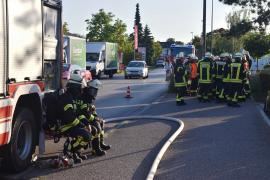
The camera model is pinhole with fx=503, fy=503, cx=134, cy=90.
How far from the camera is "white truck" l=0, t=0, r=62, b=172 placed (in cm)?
611

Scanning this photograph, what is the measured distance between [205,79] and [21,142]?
11634 mm

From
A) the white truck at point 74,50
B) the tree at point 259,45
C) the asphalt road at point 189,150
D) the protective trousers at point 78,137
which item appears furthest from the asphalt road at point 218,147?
the tree at point 259,45

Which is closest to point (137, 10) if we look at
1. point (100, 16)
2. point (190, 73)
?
point (100, 16)

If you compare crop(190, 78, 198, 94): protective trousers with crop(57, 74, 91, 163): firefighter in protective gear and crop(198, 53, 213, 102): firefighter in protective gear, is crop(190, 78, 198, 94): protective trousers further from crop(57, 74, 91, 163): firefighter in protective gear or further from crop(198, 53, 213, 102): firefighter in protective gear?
crop(57, 74, 91, 163): firefighter in protective gear

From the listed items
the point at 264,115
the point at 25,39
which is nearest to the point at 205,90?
the point at 264,115

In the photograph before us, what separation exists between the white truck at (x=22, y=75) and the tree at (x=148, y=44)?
102045 millimetres

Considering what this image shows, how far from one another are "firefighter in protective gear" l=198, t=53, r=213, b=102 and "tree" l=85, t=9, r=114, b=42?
5249cm

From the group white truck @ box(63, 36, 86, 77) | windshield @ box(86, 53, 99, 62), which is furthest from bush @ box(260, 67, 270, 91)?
windshield @ box(86, 53, 99, 62)

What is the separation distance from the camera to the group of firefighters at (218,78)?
16594 millimetres

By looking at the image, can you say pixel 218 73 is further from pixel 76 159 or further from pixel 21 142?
pixel 21 142

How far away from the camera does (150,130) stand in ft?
36.3

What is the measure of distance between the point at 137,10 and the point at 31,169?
121 metres

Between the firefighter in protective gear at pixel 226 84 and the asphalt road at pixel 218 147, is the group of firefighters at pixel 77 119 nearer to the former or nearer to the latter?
the asphalt road at pixel 218 147

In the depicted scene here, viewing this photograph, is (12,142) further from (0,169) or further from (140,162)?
(140,162)
